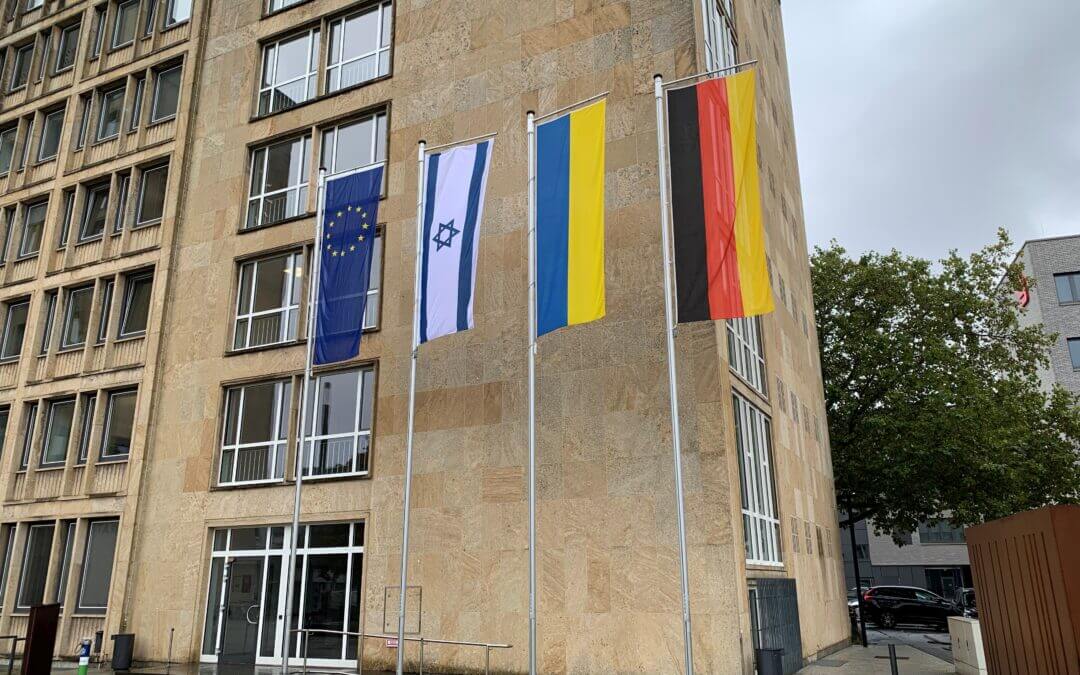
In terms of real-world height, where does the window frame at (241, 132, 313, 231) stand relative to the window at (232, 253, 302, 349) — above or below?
above

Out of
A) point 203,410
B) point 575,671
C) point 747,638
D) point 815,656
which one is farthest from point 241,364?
point 815,656

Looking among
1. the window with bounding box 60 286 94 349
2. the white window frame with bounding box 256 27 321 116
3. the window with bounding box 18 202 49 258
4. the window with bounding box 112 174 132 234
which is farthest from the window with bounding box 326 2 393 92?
the window with bounding box 18 202 49 258

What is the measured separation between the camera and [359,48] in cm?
2312

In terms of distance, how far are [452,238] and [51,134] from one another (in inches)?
838

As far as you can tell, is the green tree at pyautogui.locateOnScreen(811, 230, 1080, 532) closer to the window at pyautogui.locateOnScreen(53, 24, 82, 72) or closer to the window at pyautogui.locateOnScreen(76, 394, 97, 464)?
the window at pyautogui.locateOnScreen(76, 394, 97, 464)

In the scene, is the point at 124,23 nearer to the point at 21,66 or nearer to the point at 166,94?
the point at 166,94

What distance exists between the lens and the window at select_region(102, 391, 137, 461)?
22719 mm

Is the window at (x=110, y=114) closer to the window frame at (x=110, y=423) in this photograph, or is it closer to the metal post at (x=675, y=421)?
the window frame at (x=110, y=423)

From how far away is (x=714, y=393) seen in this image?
15500mm

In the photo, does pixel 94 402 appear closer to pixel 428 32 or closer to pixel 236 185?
pixel 236 185

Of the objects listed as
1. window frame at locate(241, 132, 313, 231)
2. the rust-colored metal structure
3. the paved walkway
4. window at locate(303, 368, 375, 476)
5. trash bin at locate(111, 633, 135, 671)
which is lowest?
the paved walkway

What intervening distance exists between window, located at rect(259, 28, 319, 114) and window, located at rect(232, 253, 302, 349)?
15.6 ft

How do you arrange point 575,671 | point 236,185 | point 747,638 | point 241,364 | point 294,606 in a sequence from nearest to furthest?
point 747,638 < point 575,671 < point 294,606 < point 241,364 < point 236,185

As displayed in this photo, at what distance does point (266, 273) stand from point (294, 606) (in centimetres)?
876
